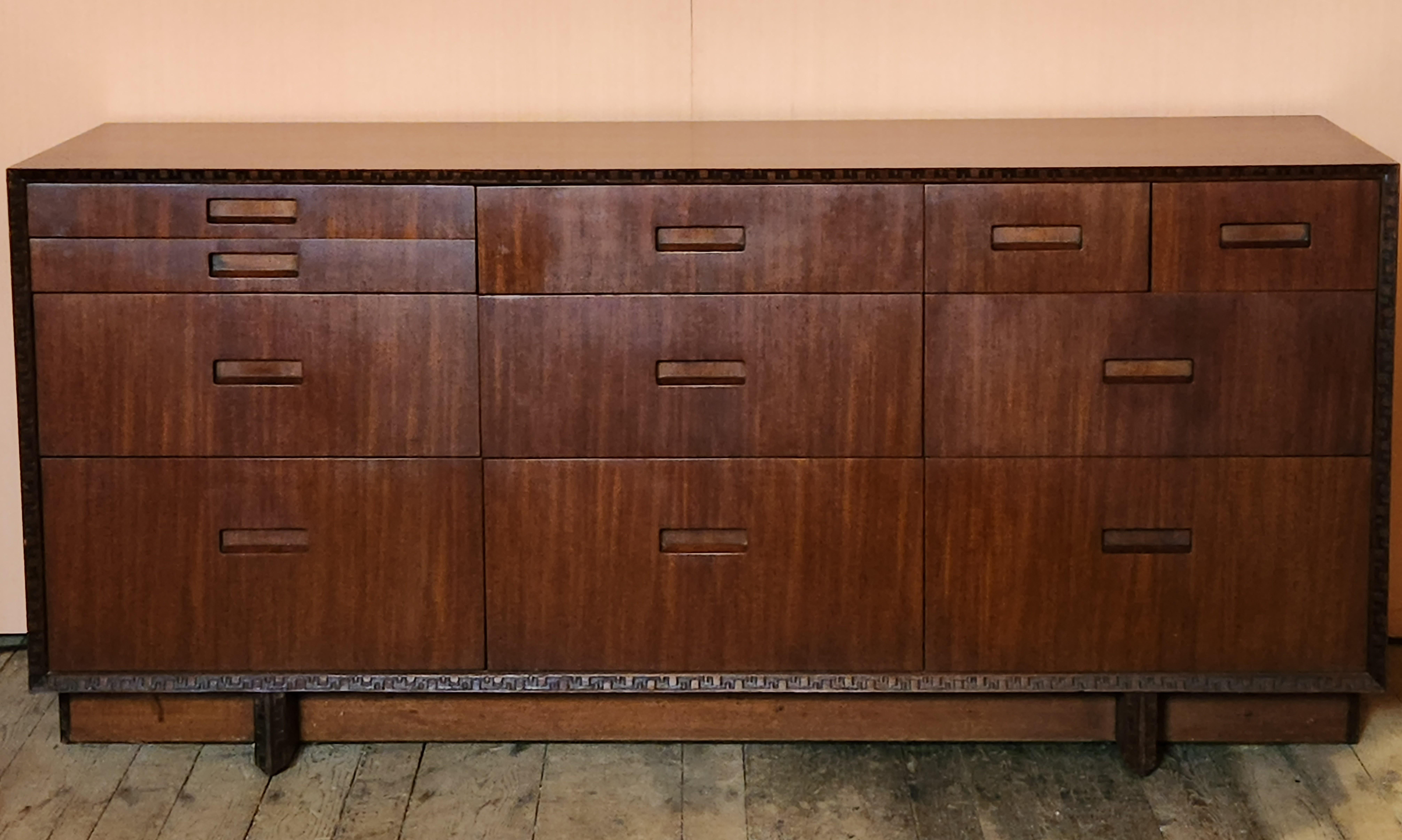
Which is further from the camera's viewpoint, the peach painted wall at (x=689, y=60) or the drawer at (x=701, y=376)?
the peach painted wall at (x=689, y=60)

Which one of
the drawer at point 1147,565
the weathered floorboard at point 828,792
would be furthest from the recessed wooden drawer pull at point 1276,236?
the weathered floorboard at point 828,792

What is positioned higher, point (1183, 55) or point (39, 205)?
point (1183, 55)

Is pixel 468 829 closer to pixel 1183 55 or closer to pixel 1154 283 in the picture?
pixel 1154 283

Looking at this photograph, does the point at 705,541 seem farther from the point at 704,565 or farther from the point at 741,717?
the point at 741,717

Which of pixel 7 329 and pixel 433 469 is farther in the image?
pixel 7 329

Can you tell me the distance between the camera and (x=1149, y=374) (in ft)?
7.32

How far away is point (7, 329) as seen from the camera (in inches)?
Result: 108

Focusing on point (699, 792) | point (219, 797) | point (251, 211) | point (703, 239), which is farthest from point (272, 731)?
point (703, 239)

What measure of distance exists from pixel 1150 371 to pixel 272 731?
1.25m

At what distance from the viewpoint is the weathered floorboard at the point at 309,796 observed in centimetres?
217

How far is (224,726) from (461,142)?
87 centimetres

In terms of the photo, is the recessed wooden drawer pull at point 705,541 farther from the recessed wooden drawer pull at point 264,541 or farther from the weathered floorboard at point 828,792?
the recessed wooden drawer pull at point 264,541

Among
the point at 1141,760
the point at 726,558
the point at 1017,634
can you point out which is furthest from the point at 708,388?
the point at 1141,760

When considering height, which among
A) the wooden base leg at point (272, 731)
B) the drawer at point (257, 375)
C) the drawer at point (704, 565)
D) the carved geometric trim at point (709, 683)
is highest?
the drawer at point (257, 375)
